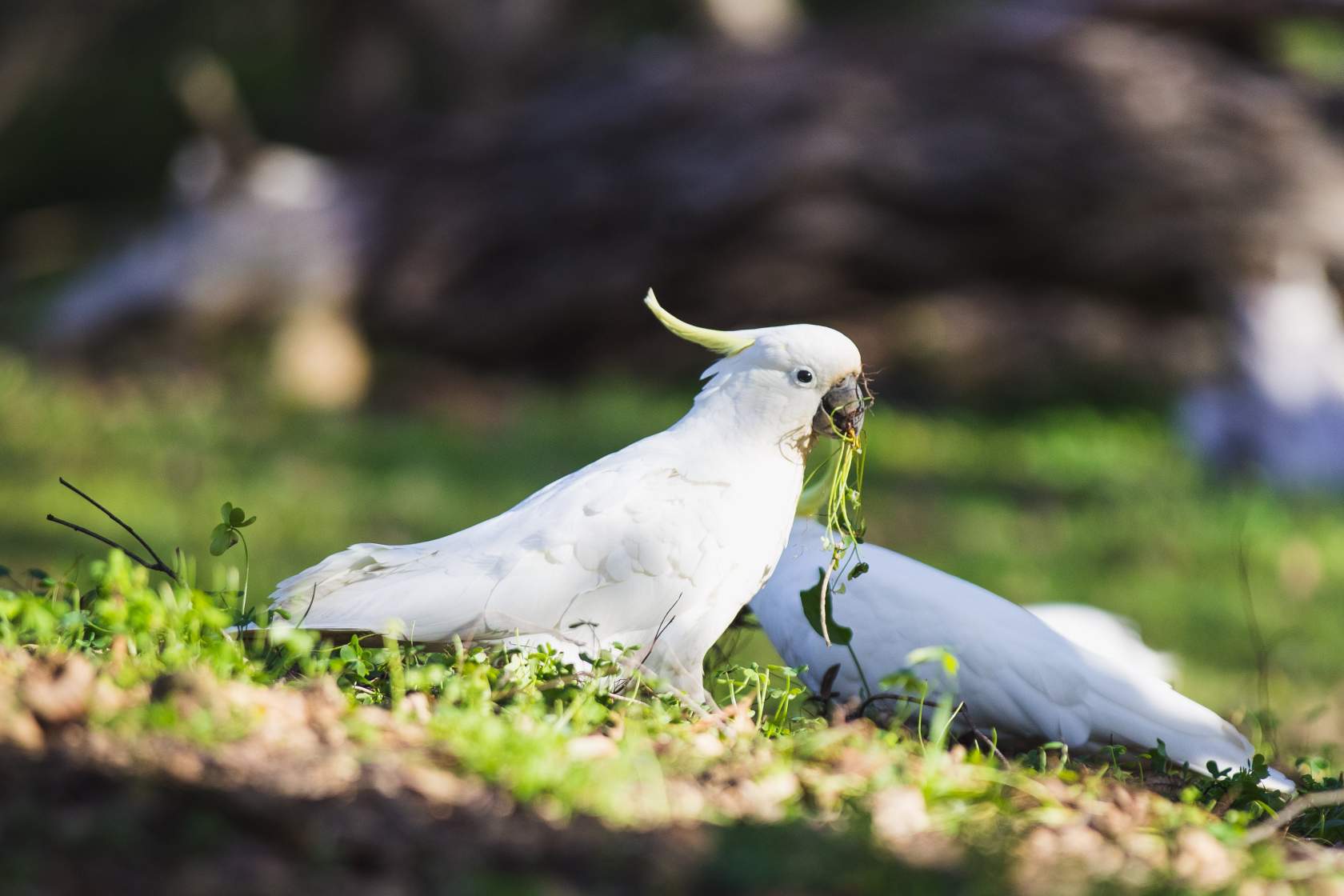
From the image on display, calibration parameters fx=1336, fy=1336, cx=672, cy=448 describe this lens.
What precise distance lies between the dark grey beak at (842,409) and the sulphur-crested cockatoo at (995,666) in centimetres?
45

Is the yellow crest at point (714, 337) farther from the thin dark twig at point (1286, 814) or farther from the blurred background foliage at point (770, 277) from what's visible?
the blurred background foliage at point (770, 277)

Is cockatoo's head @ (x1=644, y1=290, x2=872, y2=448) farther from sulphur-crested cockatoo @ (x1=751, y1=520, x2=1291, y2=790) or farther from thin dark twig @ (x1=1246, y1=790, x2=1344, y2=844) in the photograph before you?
thin dark twig @ (x1=1246, y1=790, x2=1344, y2=844)

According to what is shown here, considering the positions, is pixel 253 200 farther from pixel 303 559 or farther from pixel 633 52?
pixel 303 559

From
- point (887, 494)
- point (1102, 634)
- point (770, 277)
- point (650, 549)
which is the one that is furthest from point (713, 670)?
point (770, 277)

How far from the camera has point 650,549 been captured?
2.50 m

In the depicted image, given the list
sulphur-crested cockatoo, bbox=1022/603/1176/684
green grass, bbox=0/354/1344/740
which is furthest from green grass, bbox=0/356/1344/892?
sulphur-crested cockatoo, bbox=1022/603/1176/684

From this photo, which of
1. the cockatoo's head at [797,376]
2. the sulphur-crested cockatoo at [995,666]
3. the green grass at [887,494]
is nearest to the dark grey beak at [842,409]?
the cockatoo's head at [797,376]

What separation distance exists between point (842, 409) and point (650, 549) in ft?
1.52

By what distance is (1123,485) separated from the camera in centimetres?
671

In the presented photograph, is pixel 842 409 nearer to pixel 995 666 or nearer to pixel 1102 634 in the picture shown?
pixel 995 666

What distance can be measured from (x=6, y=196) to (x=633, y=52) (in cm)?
1001

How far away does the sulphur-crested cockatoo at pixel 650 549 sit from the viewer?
2475 millimetres

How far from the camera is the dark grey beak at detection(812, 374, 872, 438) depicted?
2578mm

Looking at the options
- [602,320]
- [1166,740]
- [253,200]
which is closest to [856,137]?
[602,320]
